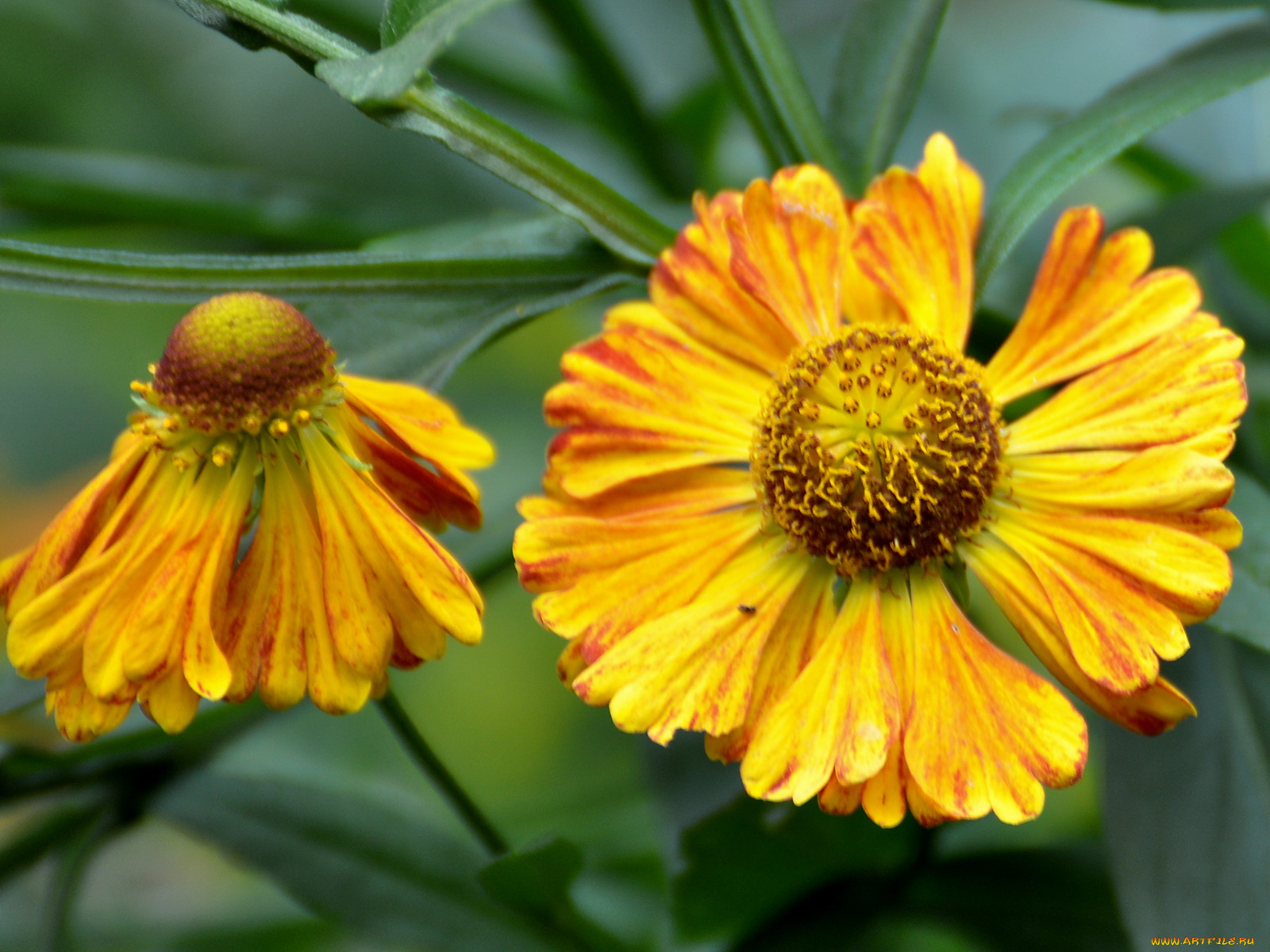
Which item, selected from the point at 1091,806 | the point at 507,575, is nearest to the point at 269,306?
the point at 507,575

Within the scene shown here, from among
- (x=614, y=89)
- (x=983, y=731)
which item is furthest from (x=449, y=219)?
(x=983, y=731)

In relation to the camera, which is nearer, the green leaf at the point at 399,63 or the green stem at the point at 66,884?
the green leaf at the point at 399,63

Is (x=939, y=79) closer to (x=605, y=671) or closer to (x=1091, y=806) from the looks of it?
(x=1091, y=806)

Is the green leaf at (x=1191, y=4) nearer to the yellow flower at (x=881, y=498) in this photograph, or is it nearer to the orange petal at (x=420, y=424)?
the yellow flower at (x=881, y=498)

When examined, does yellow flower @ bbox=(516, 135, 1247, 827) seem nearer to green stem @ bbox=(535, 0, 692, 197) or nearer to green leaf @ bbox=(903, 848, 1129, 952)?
green leaf @ bbox=(903, 848, 1129, 952)

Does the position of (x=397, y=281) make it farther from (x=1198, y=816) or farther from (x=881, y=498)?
(x=1198, y=816)

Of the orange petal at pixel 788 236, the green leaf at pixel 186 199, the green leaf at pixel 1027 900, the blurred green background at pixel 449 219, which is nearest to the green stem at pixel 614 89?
the blurred green background at pixel 449 219
